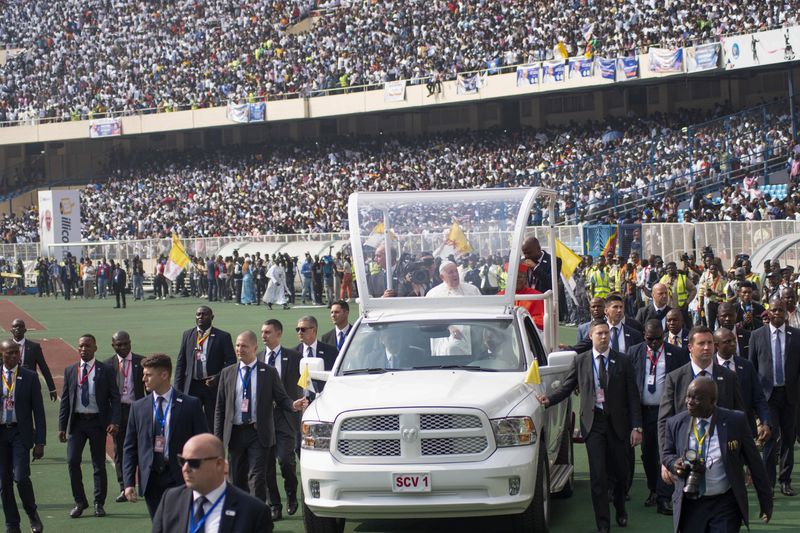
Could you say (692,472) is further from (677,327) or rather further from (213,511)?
(677,327)

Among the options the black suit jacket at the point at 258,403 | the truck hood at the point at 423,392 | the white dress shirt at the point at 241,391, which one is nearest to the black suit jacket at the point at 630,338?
the truck hood at the point at 423,392

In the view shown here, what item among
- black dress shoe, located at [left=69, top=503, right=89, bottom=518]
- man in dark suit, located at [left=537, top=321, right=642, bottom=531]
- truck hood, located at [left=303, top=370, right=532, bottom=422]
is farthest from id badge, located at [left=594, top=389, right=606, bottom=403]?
black dress shoe, located at [left=69, top=503, right=89, bottom=518]

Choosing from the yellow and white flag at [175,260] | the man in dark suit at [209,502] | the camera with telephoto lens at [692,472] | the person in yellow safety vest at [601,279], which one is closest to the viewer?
the man in dark suit at [209,502]

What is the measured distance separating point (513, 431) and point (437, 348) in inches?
54.8

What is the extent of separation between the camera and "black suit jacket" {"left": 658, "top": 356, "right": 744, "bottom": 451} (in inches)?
353

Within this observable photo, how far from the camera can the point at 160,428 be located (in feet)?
28.8

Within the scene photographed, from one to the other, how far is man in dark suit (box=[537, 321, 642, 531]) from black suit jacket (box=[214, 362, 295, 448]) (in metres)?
2.37

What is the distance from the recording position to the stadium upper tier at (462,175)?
37.2m

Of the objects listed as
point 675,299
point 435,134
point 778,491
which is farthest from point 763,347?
point 435,134

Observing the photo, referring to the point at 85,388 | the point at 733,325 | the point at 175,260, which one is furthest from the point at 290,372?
the point at 175,260

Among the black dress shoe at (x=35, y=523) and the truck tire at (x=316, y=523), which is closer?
the truck tire at (x=316, y=523)

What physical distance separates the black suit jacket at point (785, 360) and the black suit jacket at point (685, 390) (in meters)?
2.33

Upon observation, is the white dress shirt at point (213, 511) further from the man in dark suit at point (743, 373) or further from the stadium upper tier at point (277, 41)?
the stadium upper tier at point (277, 41)

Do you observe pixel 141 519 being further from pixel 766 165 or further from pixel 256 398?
pixel 766 165
